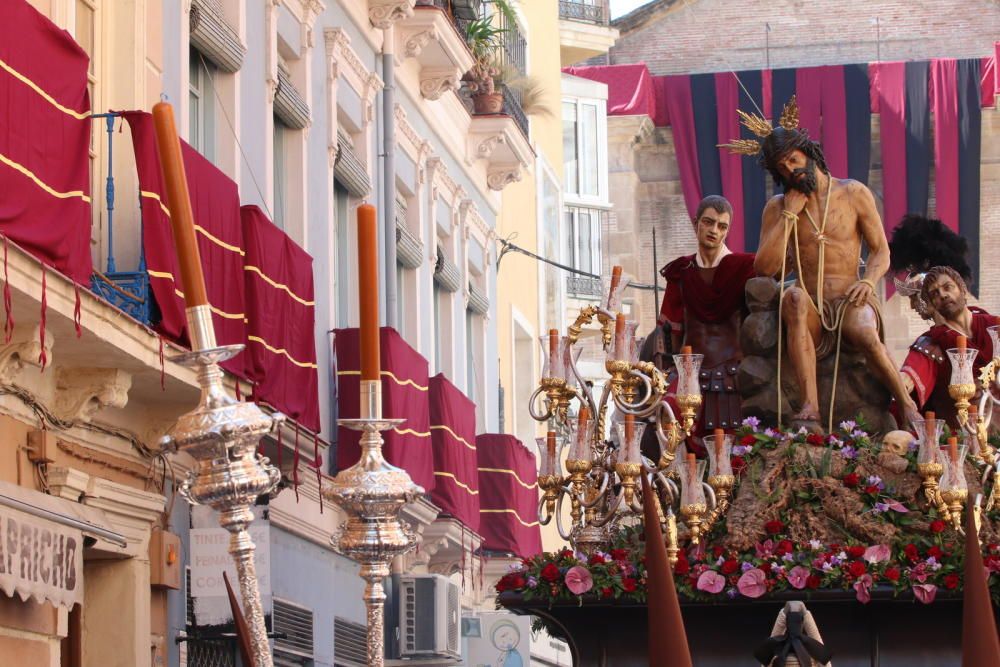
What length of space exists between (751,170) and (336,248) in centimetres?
2261

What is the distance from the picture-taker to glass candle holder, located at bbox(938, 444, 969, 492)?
991 cm

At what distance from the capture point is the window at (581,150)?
3831cm

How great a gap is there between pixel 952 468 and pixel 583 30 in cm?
2894

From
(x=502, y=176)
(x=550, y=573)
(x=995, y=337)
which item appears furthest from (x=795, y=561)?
(x=502, y=176)

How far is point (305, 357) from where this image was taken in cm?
1547

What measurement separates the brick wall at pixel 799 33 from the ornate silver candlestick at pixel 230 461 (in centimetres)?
4018

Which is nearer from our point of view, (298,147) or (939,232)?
(939,232)

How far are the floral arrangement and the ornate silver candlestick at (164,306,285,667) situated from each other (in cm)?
552

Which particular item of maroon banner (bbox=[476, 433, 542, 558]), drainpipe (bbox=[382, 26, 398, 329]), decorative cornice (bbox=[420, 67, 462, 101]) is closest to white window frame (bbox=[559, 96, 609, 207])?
maroon banner (bbox=[476, 433, 542, 558])

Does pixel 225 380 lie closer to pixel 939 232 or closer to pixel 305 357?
pixel 305 357

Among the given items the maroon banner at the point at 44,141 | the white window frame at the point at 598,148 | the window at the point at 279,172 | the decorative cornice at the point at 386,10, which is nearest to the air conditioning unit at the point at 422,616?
the window at the point at 279,172

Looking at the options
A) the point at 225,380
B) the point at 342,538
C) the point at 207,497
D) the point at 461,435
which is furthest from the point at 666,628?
the point at 461,435

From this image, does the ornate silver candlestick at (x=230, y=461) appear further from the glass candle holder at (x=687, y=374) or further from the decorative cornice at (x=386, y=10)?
the decorative cornice at (x=386, y=10)

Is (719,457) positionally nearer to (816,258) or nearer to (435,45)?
(816,258)
